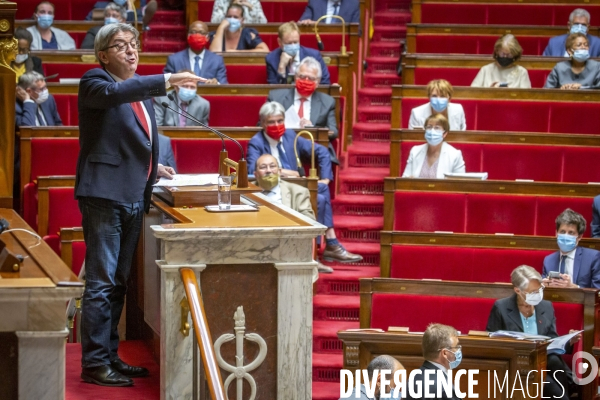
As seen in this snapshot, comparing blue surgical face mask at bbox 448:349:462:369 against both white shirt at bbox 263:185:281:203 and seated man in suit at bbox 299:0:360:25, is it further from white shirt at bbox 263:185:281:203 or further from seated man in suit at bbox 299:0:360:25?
seated man in suit at bbox 299:0:360:25

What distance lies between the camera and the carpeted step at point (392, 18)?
19.7ft

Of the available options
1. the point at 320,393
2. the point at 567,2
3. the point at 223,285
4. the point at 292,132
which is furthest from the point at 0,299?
the point at 567,2

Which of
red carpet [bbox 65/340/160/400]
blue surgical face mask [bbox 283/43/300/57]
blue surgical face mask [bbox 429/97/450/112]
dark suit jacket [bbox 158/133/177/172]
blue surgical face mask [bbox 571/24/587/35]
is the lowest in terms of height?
red carpet [bbox 65/340/160/400]

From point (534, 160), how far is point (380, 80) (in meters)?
1.45

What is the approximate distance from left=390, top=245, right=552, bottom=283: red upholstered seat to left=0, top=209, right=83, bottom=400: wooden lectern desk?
214 cm

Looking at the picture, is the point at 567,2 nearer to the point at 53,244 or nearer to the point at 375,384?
the point at 53,244

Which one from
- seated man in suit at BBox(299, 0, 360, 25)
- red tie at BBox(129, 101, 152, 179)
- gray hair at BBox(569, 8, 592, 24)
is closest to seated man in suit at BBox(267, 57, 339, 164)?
seated man in suit at BBox(299, 0, 360, 25)

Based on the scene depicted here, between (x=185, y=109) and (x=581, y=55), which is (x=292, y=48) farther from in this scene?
(x=581, y=55)

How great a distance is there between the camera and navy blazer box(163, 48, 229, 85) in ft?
16.0

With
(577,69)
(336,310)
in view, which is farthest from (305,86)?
(577,69)

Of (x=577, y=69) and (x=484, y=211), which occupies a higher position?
(x=577, y=69)

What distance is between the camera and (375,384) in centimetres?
260

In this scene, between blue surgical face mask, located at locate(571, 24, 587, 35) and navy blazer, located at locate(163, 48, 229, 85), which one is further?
blue surgical face mask, located at locate(571, 24, 587, 35)

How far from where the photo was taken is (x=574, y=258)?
3637mm
